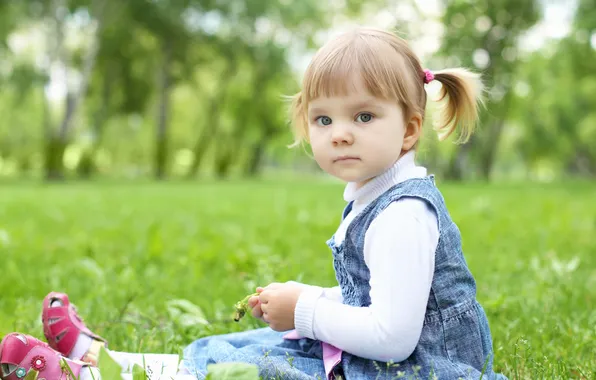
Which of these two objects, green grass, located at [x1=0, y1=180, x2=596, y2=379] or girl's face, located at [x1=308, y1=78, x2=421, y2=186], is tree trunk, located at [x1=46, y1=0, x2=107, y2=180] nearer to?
green grass, located at [x1=0, y1=180, x2=596, y2=379]

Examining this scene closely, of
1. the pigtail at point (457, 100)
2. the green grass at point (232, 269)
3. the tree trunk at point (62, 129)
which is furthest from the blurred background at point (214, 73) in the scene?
the pigtail at point (457, 100)

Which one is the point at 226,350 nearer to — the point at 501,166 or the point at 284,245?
the point at 284,245

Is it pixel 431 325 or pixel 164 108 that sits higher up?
pixel 431 325

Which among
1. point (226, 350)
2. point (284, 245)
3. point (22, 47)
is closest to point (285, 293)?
point (226, 350)

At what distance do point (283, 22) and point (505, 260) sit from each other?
89.0ft

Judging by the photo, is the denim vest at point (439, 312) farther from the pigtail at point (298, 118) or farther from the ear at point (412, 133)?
the pigtail at point (298, 118)

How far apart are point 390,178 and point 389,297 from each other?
0.38 m

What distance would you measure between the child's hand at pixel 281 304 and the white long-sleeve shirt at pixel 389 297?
0.10 feet

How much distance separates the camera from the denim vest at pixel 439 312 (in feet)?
5.79

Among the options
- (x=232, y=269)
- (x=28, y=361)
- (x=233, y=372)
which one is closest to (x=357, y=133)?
(x=233, y=372)

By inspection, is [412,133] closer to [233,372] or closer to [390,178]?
[390,178]

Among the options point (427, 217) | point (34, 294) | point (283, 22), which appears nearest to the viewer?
point (427, 217)

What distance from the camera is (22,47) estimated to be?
3172 centimetres

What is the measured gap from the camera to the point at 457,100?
2.06 meters
